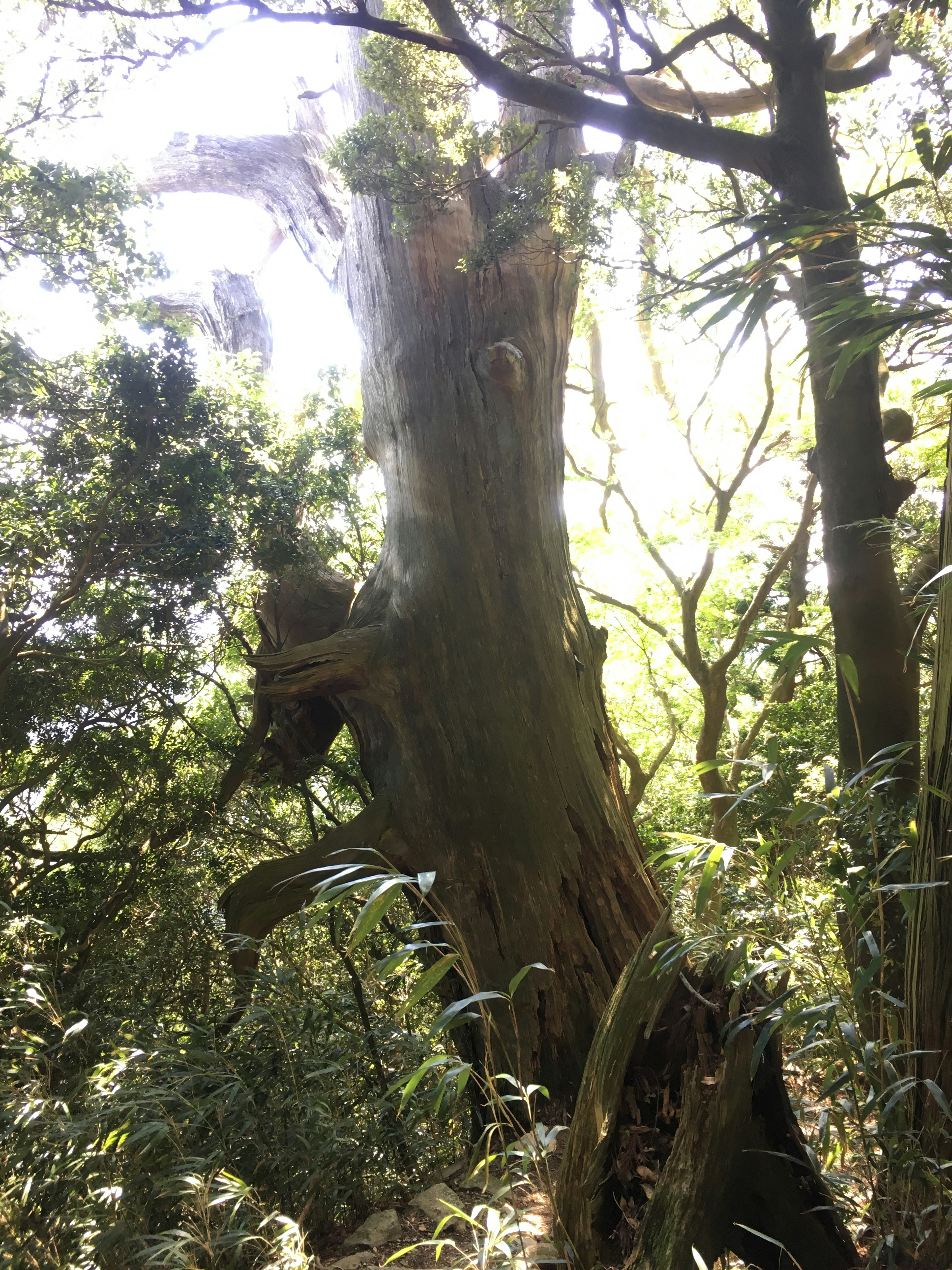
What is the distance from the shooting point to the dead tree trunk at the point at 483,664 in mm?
3447

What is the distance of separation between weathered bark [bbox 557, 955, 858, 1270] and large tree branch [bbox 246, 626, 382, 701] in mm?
1986

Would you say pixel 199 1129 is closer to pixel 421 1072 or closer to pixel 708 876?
pixel 421 1072

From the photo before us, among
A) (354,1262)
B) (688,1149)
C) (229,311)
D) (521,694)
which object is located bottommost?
(354,1262)

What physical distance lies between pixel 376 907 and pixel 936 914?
1.09 m

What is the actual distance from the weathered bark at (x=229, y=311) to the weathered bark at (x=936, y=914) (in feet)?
20.5

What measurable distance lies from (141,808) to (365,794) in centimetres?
131

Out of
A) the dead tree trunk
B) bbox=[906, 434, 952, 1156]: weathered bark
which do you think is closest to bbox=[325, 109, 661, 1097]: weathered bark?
the dead tree trunk

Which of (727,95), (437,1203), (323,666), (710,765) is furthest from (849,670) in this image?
(727,95)

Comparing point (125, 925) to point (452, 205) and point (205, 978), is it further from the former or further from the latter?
point (452, 205)

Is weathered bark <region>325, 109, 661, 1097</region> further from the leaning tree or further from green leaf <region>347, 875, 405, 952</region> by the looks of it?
green leaf <region>347, 875, 405, 952</region>

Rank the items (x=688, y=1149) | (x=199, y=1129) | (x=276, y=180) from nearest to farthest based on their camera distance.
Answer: (x=688, y=1149) → (x=199, y=1129) → (x=276, y=180)

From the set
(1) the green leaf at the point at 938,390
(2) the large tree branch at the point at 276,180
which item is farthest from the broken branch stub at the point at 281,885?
(2) the large tree branch at the point at 276,180

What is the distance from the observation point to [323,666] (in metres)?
3.66

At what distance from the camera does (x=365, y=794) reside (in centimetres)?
518
